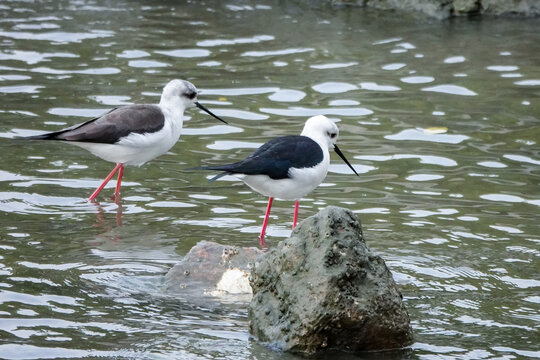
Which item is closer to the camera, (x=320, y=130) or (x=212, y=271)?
(x=212, y=271)

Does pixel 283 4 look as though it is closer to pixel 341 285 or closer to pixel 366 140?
pixel 366 140

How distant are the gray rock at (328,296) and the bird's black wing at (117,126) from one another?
326 cm

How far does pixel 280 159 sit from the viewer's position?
7441mm

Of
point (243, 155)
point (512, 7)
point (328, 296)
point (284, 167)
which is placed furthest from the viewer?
point (512, 7)

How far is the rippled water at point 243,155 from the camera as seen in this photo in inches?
238

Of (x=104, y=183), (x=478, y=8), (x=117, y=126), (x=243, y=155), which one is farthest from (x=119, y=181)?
(x=478, y=8)

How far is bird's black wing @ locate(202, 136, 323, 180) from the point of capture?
726 centimetres

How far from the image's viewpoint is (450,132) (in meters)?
10.5

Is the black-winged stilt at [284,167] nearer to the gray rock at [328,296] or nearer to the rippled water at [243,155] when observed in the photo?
the rippled water at [243,155]

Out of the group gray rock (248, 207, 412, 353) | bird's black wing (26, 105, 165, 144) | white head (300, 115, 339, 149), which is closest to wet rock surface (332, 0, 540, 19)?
bird's black wing (26, 105, 165, 144)

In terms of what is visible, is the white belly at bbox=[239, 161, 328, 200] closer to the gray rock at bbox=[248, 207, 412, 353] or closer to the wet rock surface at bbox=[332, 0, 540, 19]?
the gray rock at bbox=[248, 207, 412, 353]

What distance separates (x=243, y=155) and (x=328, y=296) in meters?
4.39

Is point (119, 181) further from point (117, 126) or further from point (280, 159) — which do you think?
point (280, 159)

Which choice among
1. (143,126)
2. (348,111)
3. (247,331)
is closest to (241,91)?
(348,111)
